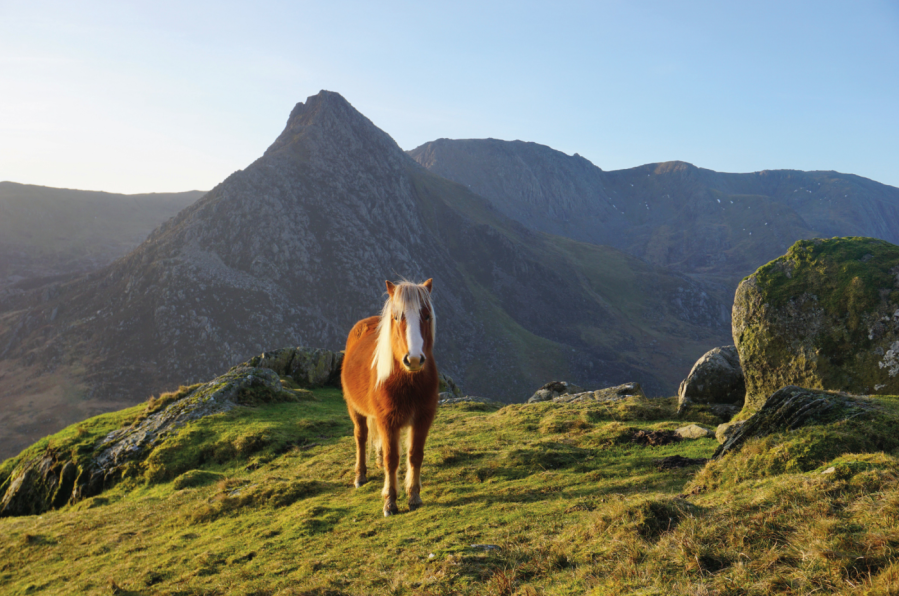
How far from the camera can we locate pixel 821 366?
A: 41.2ft

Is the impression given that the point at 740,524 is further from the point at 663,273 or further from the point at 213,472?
the point at 663,273

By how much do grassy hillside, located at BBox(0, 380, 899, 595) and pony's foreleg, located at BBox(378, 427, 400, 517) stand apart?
31cm

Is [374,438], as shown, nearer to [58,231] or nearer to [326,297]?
[326,297]

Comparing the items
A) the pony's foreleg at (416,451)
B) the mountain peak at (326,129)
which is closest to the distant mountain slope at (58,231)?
the mountain peak at (326,129)

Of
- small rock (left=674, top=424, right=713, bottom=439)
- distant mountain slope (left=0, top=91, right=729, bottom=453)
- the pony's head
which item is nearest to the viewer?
the pony's head

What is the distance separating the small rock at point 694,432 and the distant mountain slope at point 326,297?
282ft

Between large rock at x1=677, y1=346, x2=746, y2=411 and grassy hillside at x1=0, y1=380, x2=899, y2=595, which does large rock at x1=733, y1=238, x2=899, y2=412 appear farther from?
grassy hillside at x1=0, y1=380, x2=899, y2=595

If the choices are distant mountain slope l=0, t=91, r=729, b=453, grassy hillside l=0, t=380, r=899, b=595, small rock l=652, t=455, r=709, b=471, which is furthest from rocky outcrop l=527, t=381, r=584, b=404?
distant mountain slope l=0, t=91, r=729, b=453

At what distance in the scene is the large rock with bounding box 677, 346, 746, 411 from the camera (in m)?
16.0

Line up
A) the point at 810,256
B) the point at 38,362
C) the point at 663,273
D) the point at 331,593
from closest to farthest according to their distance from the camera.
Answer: the point at 331,593 → the point at 810,256 → the point at 38,362 → the point at 663,273

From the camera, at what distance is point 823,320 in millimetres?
12789

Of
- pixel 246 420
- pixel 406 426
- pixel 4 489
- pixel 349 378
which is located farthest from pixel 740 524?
pixel 4 489

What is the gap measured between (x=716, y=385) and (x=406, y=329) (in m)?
12.6

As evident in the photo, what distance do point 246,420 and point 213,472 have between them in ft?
13.2
